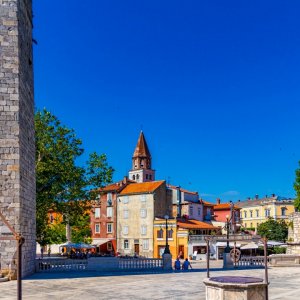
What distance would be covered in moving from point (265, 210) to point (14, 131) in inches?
3055

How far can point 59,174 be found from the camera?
3356 cm

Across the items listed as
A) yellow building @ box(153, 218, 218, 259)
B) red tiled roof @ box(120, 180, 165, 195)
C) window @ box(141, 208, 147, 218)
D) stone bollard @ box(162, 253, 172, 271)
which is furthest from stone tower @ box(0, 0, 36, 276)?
red tiled roof @ box(120, 180, 165, 195)

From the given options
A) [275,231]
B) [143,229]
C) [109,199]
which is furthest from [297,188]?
[109,199]

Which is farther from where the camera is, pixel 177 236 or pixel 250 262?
pixel 177 236

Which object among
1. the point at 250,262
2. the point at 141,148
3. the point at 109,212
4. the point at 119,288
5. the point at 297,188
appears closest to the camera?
the point at 119,288

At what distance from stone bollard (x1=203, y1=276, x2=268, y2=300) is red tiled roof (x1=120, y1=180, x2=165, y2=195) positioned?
49.9 meters

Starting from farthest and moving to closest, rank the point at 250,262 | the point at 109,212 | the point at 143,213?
the point at 109,212 < the point at 143,213 < the point at 250,262

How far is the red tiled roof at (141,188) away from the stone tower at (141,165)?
31.1 metres

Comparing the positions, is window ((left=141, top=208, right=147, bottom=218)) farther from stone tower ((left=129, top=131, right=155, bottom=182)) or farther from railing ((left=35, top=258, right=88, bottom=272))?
stone tower ((left=129, top=131, right=155, bottom=182))

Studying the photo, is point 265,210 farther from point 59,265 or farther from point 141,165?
point 59,265

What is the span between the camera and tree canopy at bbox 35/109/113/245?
108ft

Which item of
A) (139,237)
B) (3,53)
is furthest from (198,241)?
(3,53)

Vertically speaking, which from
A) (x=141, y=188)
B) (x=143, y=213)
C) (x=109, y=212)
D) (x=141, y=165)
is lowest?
(x=143, y=213)

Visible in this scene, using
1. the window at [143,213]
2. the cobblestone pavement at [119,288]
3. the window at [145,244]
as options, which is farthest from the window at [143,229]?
the cobblestone pavement at [119,288]
